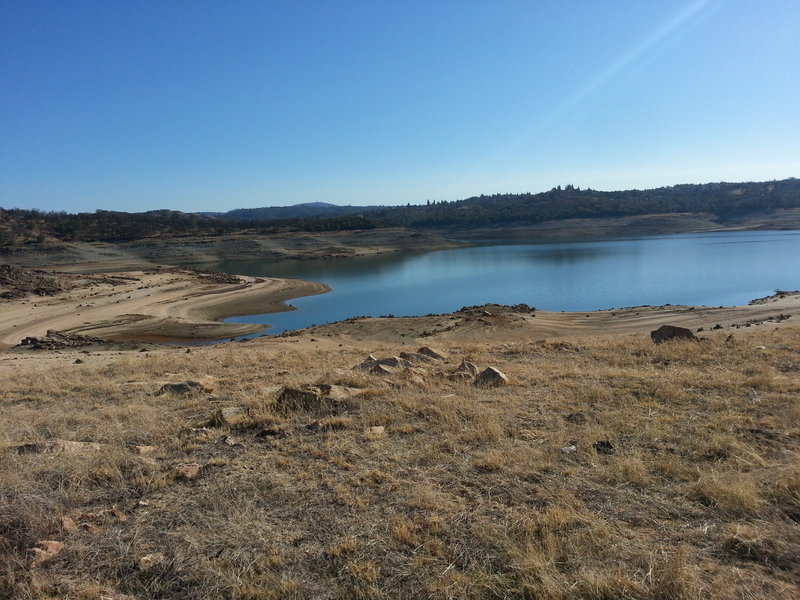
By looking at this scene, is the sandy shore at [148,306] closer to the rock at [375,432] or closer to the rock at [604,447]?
the rock at [375,432]

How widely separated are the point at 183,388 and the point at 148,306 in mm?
25360

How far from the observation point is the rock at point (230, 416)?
558 centimetres

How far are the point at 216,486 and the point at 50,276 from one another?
40.4 metres

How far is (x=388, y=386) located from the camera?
7164mm

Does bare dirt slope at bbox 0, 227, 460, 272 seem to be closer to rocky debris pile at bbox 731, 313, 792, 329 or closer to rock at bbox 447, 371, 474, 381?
rock at bbox 447, 371, 474, 381

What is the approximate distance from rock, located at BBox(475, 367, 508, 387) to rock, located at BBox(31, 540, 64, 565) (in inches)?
213

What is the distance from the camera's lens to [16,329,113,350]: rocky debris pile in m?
18.6

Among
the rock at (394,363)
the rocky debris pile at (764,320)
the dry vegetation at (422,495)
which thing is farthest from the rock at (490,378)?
the rocky debris pile at (764,320)

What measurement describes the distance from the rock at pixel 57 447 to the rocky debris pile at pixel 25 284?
30643 mm

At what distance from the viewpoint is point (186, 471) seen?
430 cm

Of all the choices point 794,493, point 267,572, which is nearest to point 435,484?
point 267,572

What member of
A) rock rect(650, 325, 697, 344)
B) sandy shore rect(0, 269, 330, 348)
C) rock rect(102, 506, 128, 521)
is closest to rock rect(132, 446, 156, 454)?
rock rect(102, 506, 128, 521)

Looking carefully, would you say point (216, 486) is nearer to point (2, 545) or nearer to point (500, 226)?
point (2, 545)

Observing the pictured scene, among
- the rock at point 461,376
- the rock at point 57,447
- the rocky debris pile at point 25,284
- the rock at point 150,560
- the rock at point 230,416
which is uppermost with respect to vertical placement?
the rocky debris pile at point 25,284
